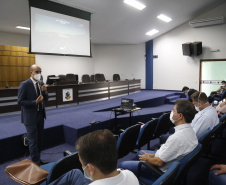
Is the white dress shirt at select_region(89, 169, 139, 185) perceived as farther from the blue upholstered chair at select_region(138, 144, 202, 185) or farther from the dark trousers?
the dark trousers

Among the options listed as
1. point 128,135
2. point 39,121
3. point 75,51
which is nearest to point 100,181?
point 128,135

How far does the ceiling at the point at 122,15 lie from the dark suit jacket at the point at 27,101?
360 centimetres

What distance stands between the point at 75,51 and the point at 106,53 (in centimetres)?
562

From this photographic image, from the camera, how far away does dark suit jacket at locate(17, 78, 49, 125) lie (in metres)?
2.46

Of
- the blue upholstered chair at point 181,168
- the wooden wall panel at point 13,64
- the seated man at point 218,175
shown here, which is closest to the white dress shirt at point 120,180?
the blue upholstered chair at point 181,168

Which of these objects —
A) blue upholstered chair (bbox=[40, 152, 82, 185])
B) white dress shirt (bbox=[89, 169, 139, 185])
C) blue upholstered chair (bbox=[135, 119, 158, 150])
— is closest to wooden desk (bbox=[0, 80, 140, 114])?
blue upholstered chair (bbox=[135, 119, 158, 150])

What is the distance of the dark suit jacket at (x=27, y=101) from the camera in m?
2.46

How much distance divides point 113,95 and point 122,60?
12.8 ft

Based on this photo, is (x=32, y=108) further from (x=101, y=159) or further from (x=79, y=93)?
(x=79, y=93)

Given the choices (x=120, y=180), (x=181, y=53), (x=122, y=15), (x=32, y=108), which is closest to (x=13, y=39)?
(x=122, y=15)

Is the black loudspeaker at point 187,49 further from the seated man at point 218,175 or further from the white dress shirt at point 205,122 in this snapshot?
the seated man at point 218,175

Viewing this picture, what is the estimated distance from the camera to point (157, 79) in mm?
10422

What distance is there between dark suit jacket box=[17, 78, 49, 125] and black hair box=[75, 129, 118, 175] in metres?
1.80

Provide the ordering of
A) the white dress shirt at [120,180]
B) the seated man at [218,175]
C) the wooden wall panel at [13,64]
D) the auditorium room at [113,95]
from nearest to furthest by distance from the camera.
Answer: the white dress shirt at [120,180] < the auditorium room at [113,95] < the seated man at [218,175] < the wooden wall panel at [13,64]
